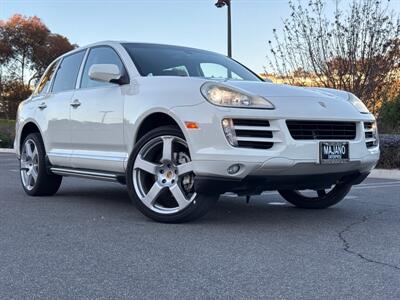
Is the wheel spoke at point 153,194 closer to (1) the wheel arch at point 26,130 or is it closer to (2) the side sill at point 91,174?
(2) the side sill at point 91,174

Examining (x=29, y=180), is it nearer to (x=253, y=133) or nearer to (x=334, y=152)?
(x=253, y=133)

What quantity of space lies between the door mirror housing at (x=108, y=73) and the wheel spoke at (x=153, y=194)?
44.9 inches

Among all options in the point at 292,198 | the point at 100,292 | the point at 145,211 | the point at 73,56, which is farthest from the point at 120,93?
the point at 100,292

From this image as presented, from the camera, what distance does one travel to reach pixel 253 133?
4.47m

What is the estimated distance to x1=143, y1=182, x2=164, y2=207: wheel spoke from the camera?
4883mm

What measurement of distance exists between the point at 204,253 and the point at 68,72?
365cm

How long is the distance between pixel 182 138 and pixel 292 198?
1.94m

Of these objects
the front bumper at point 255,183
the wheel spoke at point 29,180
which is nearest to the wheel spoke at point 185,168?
the front bumper at point 255,183

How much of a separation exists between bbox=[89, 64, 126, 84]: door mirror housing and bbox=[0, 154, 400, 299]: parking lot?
4.22 feet

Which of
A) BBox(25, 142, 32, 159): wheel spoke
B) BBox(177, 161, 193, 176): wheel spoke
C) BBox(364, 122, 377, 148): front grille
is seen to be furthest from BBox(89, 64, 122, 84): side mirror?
BBox(364, 122, 377, 148): front grille

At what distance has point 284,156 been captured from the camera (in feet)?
14.6

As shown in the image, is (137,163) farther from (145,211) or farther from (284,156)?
(284,156)

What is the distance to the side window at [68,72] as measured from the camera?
21.5 ft

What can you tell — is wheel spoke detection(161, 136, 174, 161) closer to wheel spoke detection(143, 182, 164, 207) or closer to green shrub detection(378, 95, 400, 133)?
wheel spoke detection(143, 182, 164, 207)
